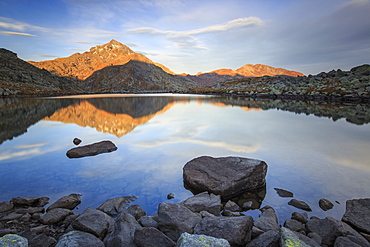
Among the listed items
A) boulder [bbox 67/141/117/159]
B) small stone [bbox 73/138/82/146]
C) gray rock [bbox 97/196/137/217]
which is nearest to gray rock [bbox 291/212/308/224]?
gray rock [bbox 97/196/137/217]

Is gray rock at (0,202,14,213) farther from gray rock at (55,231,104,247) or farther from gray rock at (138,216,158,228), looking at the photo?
gray rock at (138,216,158,228)

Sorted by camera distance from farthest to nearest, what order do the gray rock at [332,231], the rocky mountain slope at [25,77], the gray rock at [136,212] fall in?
1. the rocky mountain slope at [25,77]
2. the gray rock at [136,212]
3. the gray rock at [332,231]

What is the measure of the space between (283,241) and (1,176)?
12.0 m

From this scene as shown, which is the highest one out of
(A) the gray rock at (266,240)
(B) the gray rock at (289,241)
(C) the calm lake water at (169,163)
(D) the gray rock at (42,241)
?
(B) the gray rock at (289,241)

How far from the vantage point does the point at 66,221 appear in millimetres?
6402

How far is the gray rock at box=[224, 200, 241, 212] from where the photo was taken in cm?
746

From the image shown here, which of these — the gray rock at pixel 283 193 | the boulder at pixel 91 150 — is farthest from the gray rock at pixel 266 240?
the boulder at pixel 91 150

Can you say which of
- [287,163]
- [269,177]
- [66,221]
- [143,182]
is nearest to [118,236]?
[66,221]

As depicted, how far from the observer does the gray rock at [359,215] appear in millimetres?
6103

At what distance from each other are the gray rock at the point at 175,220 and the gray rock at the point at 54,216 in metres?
3.04

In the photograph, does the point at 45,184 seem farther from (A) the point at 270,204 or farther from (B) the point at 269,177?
(B) the point at 269,177

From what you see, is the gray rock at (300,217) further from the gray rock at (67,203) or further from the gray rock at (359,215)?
the gray rock at (67,203)

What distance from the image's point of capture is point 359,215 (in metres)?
6.49

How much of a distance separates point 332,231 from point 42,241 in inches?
282
